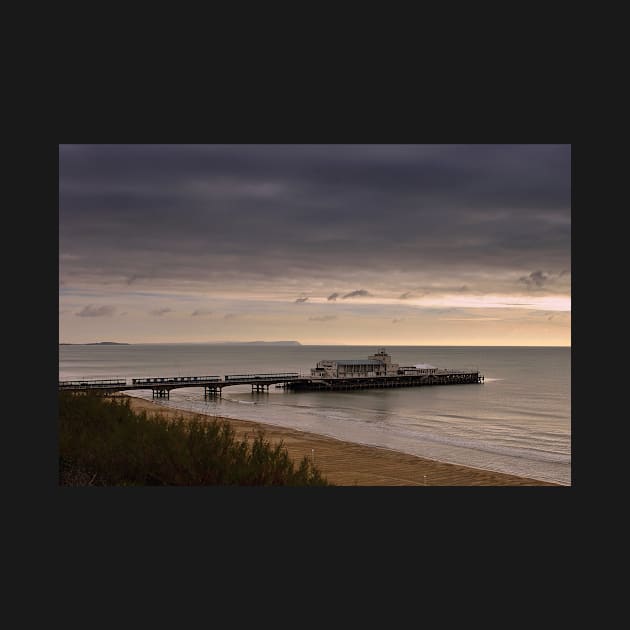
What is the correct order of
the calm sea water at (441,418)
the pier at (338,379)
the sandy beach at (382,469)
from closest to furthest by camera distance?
the sandy beach at (382,469)
the calm sea water at (441,418)
the pier at (338,379)

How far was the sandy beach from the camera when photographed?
18.2 meters

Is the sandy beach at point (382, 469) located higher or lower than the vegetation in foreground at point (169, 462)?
lower

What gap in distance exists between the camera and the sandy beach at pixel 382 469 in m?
18.2

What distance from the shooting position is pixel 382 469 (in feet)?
65.7

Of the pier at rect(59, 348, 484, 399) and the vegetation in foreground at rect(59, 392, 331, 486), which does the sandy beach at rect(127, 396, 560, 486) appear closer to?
the vegetation in foreground at rect(59, 392, 331, 486)

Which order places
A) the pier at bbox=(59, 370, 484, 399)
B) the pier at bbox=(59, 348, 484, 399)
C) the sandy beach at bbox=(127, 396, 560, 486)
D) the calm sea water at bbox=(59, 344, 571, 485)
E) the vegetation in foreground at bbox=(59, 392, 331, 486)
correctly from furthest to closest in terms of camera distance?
the pier at bbox=(59, 348, 484, 399)
the pier at bbox=(59, 370, 484, 399)
the calm sea water at bbox=(59, 344, 571, 485)
the sandy beach at bbox=(127, 396, 560, 486)
the vegetation in foreground at bbox=(59, 392, 331, 486)

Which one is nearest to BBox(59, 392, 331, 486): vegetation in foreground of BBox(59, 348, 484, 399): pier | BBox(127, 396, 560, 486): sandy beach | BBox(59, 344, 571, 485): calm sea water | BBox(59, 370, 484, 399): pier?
BBox(127, 396, 560, 486): sandy beach

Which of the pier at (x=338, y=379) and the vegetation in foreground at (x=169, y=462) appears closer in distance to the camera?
the vegetation in foreground at (x=169, y=462)

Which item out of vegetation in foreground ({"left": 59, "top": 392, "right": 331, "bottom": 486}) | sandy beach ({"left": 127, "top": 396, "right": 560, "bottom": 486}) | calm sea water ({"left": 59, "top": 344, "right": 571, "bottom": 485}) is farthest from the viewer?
calm sea water ({"left": 59, "top": 344, "right": 571, "bottom": 485})

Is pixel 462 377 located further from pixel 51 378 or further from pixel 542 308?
pixel 51 378

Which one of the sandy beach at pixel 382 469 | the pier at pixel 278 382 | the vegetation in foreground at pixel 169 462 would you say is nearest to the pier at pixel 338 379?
the pier at pixel 278 382

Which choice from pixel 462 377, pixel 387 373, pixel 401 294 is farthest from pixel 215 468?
pixel 462 377

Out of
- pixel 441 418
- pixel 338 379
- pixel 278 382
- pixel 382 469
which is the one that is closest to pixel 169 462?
pixel 382 469

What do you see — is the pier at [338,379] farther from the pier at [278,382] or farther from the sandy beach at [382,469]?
the sandy beach at [382,469]
